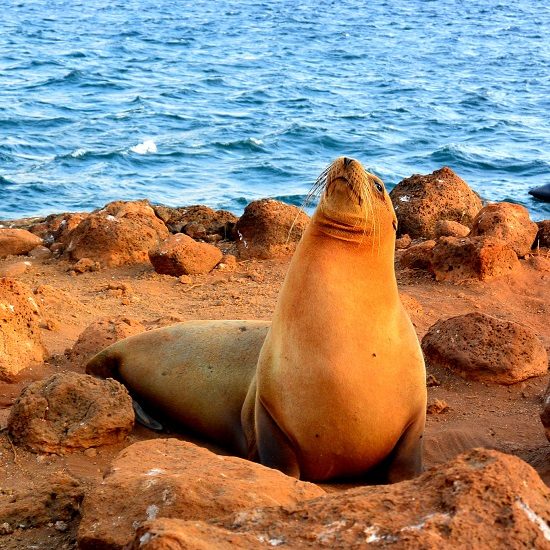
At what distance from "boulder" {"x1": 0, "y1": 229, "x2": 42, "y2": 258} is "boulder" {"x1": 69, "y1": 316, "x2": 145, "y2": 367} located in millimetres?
3631

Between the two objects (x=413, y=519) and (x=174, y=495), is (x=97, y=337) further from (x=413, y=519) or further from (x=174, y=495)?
(x=413, y=519)

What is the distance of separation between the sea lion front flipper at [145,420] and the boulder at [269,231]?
12.7 feet

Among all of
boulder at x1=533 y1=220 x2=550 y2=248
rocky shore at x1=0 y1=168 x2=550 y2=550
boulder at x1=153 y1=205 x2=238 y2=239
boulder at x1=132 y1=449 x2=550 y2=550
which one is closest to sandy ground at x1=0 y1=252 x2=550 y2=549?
rocky shore at x1=0 y1=168 x2=550 y2=550

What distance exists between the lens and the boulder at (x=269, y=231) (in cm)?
995

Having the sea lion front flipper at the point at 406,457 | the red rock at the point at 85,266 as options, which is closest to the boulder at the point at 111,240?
the red rock at the point at 85,266

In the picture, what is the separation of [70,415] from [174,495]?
7.24ft

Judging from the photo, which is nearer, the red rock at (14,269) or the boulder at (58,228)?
the red rock at (14,269)

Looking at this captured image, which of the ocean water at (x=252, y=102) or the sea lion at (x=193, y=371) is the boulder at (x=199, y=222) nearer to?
the sea lion at (x=193, y=371)

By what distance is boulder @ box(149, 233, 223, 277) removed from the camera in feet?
30.6

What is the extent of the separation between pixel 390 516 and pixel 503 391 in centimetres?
425

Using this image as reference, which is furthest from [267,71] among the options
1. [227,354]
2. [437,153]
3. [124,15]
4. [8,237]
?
[227,354]

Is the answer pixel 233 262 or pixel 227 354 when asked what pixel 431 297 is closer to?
pixel 233 262

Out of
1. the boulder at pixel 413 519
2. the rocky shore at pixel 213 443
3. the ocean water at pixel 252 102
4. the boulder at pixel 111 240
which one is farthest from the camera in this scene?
the ocean water at pixel 252 102

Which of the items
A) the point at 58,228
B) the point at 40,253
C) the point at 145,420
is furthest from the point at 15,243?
the point at 145,420
